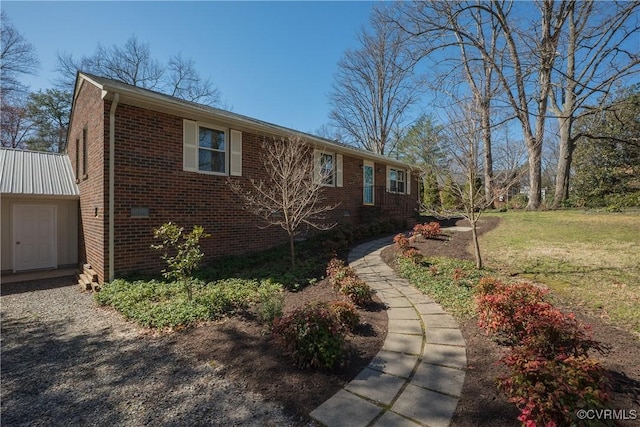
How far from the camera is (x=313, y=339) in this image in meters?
3.03

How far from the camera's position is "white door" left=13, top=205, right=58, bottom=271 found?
339 inches

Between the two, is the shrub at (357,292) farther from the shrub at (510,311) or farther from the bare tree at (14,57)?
the bare tree at (14,57)

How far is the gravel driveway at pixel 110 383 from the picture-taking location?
2448 mm

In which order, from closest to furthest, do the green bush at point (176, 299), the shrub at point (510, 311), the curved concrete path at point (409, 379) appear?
the curved concrete path at point (409, 379) → the shrub at point (510, 311) → the green bush at point (176, 299)

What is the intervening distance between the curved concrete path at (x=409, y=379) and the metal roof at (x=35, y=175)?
33.4 feet

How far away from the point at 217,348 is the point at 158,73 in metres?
24.8

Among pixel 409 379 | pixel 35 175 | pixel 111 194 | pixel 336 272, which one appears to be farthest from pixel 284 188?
pixel 35 175

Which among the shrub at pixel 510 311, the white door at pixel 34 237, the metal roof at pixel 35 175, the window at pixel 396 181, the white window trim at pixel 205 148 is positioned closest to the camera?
the shrub at pixel 510 311

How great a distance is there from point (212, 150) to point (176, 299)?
4.19m

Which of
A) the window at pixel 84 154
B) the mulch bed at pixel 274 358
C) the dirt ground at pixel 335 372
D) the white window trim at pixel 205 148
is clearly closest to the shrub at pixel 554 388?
the dirt ground at pixel 335 372

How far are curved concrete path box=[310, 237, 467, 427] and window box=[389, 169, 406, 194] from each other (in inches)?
447

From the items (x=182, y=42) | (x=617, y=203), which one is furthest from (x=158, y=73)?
(x=617, y=203)

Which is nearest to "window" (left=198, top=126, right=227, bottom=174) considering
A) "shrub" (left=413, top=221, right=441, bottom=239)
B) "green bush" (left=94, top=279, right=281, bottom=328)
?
"green bush" (left=94, top=279, right=281, bottom=328)

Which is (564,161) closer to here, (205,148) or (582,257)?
(582,257)
